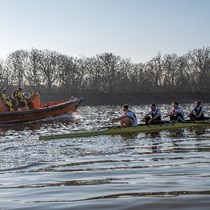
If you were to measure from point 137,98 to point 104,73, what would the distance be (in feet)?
42.5

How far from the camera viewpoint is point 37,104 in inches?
1228

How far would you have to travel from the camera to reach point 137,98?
85.7m

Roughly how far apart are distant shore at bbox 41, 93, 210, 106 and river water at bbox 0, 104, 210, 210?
222 ft

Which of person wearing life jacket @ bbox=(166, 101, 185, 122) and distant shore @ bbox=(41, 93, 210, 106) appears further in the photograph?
distant shore @ bbox=(41, 93, 210, 106)

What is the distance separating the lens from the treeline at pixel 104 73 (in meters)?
84.4

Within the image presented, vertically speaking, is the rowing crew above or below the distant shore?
below

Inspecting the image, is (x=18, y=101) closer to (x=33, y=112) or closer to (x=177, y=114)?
(x=33, y=112)

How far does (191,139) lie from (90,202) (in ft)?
31.5

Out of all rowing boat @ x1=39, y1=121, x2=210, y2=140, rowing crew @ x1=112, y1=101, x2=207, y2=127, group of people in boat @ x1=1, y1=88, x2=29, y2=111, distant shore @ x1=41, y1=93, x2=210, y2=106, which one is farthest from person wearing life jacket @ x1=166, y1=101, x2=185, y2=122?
distant shore @ x1=41, y1=93, x2=210, y2=106

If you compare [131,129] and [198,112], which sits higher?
[198,112]

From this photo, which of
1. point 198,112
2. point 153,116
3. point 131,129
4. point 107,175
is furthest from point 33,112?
point 107,175

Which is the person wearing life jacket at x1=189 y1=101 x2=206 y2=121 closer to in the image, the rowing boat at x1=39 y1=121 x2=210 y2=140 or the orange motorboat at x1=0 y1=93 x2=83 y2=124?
the rowing boat at x1=39 y1=121 x2=210 y2=140

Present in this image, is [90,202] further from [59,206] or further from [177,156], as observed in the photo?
[177,156]

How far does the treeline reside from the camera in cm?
8438
